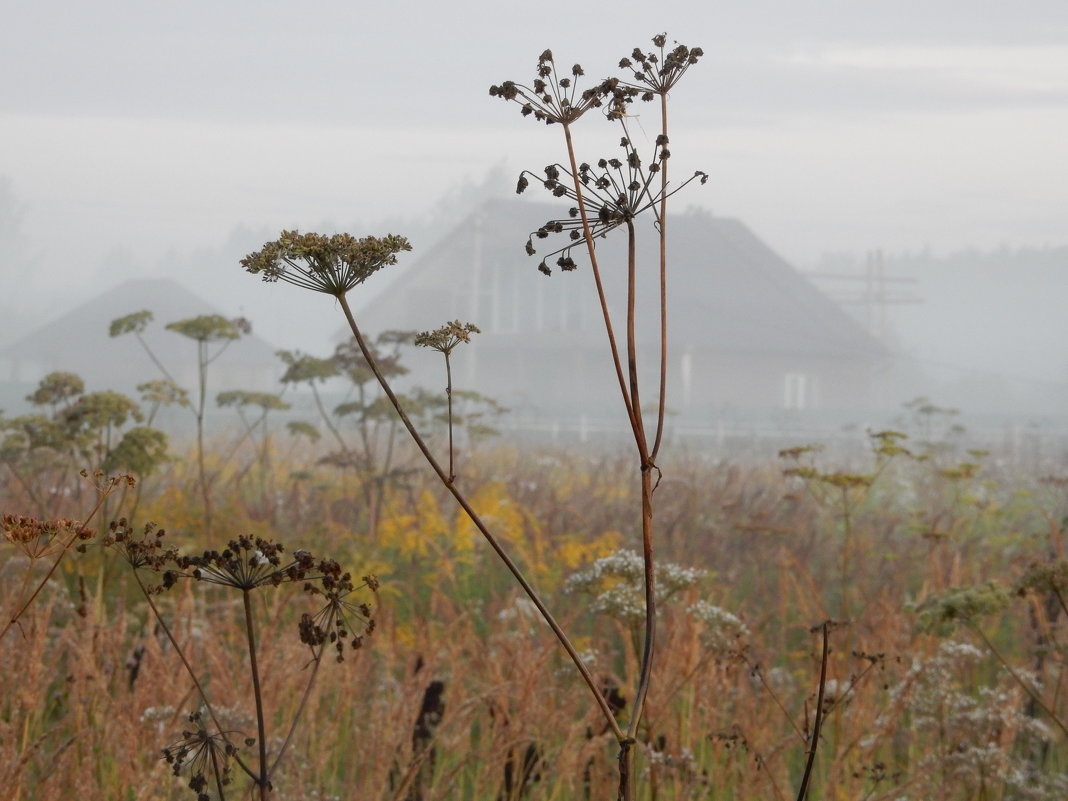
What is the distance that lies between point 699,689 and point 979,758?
83cm

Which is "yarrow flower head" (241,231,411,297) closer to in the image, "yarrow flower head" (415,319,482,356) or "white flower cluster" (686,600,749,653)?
"yarrow flower head" (415,319,482,356)

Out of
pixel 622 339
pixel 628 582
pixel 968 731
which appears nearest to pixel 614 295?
pixel 622 339

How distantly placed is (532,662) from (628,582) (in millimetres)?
362

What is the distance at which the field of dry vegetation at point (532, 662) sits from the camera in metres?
3.06

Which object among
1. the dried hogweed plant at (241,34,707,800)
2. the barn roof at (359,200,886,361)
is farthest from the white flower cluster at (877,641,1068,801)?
the barn roof at (359,200,886,361)

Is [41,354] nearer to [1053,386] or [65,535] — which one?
[65,535]

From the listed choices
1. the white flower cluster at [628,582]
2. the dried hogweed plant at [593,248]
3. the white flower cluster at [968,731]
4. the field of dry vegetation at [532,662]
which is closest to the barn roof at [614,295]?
the field of dry vegetation at [532,662]

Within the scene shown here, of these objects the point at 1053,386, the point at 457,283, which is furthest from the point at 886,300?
the point at 1053,386

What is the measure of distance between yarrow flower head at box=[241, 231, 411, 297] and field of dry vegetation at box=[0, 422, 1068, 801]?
491 mm

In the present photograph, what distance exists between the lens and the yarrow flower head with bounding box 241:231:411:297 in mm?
1659

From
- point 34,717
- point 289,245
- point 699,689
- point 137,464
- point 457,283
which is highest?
point 457,283

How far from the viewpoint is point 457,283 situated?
54.9 m

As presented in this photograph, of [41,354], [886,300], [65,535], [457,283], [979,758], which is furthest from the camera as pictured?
[886,300]

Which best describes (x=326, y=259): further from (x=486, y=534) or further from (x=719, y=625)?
(x=719, y=625)
